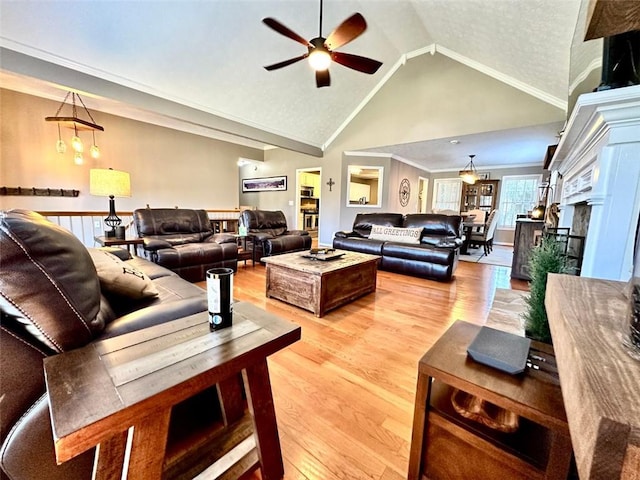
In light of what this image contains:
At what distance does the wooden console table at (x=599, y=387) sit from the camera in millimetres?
314

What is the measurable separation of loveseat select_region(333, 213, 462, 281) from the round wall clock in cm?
253

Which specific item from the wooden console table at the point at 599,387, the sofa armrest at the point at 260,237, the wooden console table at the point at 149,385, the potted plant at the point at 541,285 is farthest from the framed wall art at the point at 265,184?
the wooden console table at the point at 599,387

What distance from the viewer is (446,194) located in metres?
8.82

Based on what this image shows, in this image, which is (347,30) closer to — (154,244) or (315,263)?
(315,263)

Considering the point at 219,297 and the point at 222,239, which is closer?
the point at 219,297

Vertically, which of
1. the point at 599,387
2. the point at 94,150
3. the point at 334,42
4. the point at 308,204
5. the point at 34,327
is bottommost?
the point at 34,327

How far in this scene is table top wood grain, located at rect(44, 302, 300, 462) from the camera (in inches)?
21.0

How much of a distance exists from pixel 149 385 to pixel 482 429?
1.01 metres

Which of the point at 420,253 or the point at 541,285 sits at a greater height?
the point at 541,285

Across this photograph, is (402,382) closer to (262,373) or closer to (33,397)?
(262,373)

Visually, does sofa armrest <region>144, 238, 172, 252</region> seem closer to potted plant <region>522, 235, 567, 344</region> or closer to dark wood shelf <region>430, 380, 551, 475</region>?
dark wood shelf <region>430, 380, 551, 475</region>

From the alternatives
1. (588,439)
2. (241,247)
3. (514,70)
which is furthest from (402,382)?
(514,70)

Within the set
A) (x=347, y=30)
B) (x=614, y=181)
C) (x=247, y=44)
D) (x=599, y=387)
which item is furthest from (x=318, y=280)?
(x=247, y=44)

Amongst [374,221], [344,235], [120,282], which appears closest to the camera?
[120,282]
